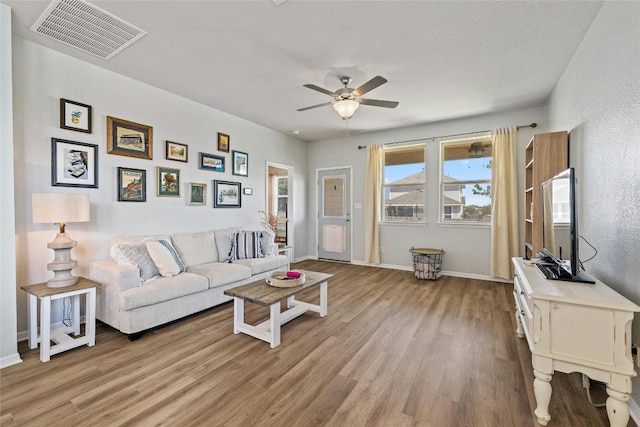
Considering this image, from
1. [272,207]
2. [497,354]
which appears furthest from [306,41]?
[272,207]

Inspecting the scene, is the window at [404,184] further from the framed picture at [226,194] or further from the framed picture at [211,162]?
the framed picture at [211,162]

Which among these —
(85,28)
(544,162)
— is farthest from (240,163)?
(544,162)

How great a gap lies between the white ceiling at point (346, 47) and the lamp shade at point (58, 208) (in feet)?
4.78

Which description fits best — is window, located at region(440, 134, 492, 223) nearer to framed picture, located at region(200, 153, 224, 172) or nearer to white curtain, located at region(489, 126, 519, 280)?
white curtain, located at region(489, 126, 519, 280)

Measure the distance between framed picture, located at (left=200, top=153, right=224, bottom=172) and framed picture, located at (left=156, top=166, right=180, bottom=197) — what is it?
422 millimetres

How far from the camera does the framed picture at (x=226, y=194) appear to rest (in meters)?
4.28

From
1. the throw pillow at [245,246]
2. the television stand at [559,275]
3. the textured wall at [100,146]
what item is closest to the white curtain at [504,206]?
the television stand at [559,275]

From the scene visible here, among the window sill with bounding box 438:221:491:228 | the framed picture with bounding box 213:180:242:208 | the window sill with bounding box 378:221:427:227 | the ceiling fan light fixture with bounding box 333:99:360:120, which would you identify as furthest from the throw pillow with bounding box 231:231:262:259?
the window sill with bounding box 438:221:491:228

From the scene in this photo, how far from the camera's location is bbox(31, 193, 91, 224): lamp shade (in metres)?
2.18

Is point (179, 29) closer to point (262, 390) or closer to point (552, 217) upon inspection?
point (262, 390)

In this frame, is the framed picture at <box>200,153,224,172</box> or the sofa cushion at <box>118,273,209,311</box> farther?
the framed picture at <box>200,153,224,172</box>

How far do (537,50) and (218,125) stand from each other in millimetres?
4077

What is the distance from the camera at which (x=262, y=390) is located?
5.89 feet

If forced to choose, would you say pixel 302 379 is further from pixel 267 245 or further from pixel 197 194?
pixel 197 194
